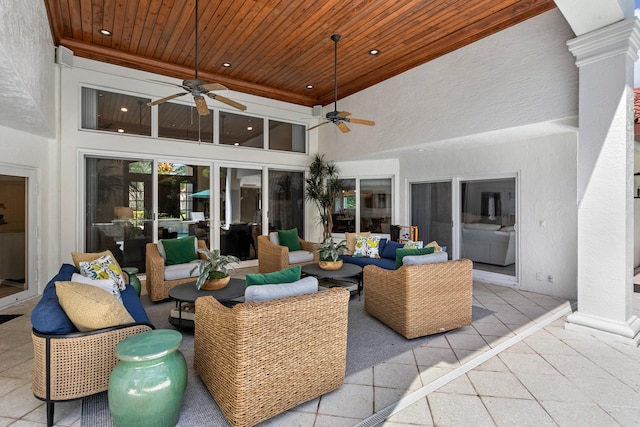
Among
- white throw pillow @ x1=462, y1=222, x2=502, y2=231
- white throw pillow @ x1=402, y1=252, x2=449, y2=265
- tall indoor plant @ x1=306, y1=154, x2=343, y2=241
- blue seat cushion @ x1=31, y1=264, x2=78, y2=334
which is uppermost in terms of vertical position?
tall indoor plant @ x1=306, y1=154, x2=343, y2=241

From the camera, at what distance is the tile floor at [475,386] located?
2.09 meters

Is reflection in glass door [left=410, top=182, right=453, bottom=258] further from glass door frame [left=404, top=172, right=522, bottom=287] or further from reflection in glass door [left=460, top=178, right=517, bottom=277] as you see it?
reflection in glass door [left=460, top=178, right=517, bottom=277]

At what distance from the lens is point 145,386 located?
5.94 ft

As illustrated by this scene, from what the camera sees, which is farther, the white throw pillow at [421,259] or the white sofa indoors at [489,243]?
the white sofa indoors at [489,243]

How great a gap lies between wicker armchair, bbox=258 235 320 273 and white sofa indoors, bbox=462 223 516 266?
2863mm

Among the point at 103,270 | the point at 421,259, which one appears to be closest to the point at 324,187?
the point at 421,259

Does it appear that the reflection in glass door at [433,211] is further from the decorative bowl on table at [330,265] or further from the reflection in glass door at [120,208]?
the reflection in glass door at [120,208]

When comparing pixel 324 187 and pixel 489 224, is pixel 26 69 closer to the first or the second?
pixel 324 187

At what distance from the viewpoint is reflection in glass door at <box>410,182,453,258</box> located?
20.6 ft

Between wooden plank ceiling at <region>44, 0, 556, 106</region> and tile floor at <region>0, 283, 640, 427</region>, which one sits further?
wooden plank ceiling at <region>44, 0, 556, 106</region>

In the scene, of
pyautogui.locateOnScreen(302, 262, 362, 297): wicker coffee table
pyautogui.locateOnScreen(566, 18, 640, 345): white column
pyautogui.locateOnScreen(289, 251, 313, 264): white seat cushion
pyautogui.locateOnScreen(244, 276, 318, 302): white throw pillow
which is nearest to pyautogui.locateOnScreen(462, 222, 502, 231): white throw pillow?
pyautogui.locateOnScreen(566, 18, 640, 345): white column

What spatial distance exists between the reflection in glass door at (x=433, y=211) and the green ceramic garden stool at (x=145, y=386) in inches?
218

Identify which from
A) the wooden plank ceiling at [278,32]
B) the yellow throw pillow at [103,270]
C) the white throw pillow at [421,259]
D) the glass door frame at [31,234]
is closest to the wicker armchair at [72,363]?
the yellow throw pillow at [103,270]

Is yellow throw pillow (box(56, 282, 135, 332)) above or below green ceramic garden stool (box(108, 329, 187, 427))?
above
